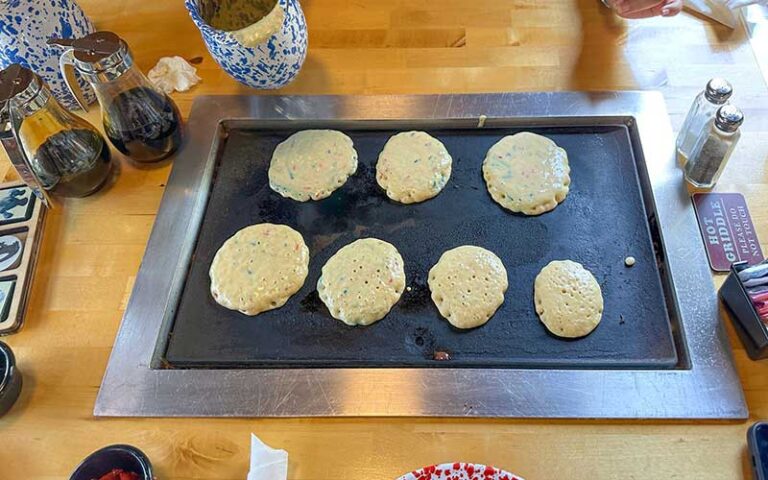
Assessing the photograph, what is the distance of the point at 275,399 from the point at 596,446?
15.8 inches

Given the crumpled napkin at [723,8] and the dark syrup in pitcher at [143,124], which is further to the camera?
the crumpled napkin at [723,8]

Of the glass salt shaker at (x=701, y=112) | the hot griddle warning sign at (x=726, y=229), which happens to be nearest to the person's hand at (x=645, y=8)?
the glass salt shaker at (x=701, y=112)

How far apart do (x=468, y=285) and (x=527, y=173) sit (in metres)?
0.22

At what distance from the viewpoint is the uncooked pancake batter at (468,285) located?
2.54 ft

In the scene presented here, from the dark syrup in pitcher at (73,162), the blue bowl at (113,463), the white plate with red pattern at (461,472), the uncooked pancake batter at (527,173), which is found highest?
the dark syrup in pitcher at (73,162)

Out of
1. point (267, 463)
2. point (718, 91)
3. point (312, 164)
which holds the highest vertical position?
point (718, 91)

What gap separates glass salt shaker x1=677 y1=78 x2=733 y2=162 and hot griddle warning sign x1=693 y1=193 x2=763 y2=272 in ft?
0.26

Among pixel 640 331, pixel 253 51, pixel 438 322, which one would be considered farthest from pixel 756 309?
pixel 253 51

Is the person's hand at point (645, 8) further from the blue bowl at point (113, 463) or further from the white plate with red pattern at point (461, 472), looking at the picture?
the blue bowl at point (113, 463)

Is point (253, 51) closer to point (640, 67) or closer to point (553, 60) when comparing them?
point (553, 60)

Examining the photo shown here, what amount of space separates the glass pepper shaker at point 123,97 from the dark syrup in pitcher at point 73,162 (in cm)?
3

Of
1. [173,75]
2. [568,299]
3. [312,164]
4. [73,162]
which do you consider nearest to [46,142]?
[73,162]

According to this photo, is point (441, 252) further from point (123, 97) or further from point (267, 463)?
point (123, 97)

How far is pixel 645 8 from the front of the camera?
980 mm
